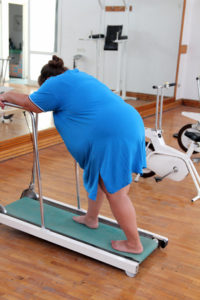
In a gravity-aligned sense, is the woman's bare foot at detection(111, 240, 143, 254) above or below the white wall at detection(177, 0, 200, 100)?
below

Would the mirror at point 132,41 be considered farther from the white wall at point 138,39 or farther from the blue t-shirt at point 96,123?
the blue t-shirt at point 96,123

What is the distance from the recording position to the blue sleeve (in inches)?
82.7

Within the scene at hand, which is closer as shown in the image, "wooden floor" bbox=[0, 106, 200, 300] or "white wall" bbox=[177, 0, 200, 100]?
"wooden floor" bbox=[0, 106, 200, 300]

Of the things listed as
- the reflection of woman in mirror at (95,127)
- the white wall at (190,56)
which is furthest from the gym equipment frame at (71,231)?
the white wall at (190,56)

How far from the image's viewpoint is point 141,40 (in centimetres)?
703

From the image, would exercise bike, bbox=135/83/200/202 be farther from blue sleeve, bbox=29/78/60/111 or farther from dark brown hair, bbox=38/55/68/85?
blue sleeve, bbox=29/78/60/111

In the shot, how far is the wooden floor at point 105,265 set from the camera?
2.08 m

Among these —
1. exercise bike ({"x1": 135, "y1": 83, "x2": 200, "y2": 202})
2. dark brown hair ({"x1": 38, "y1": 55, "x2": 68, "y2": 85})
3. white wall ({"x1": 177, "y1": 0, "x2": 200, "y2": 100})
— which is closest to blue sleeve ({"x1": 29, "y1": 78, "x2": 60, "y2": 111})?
dark brown hair ({"x1": 38, "y1": 55, "x2": 68, "y2": 85})

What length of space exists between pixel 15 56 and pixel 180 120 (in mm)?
3801

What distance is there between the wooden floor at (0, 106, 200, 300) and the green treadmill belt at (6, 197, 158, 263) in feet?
0.34

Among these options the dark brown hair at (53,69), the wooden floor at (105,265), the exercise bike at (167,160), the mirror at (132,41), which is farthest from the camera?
the mirror at (132,41)

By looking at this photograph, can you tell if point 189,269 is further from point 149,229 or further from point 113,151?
point 113,151

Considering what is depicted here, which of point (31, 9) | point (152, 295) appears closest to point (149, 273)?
point (152, 295)

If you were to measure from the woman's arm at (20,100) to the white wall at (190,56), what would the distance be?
21.7ft
